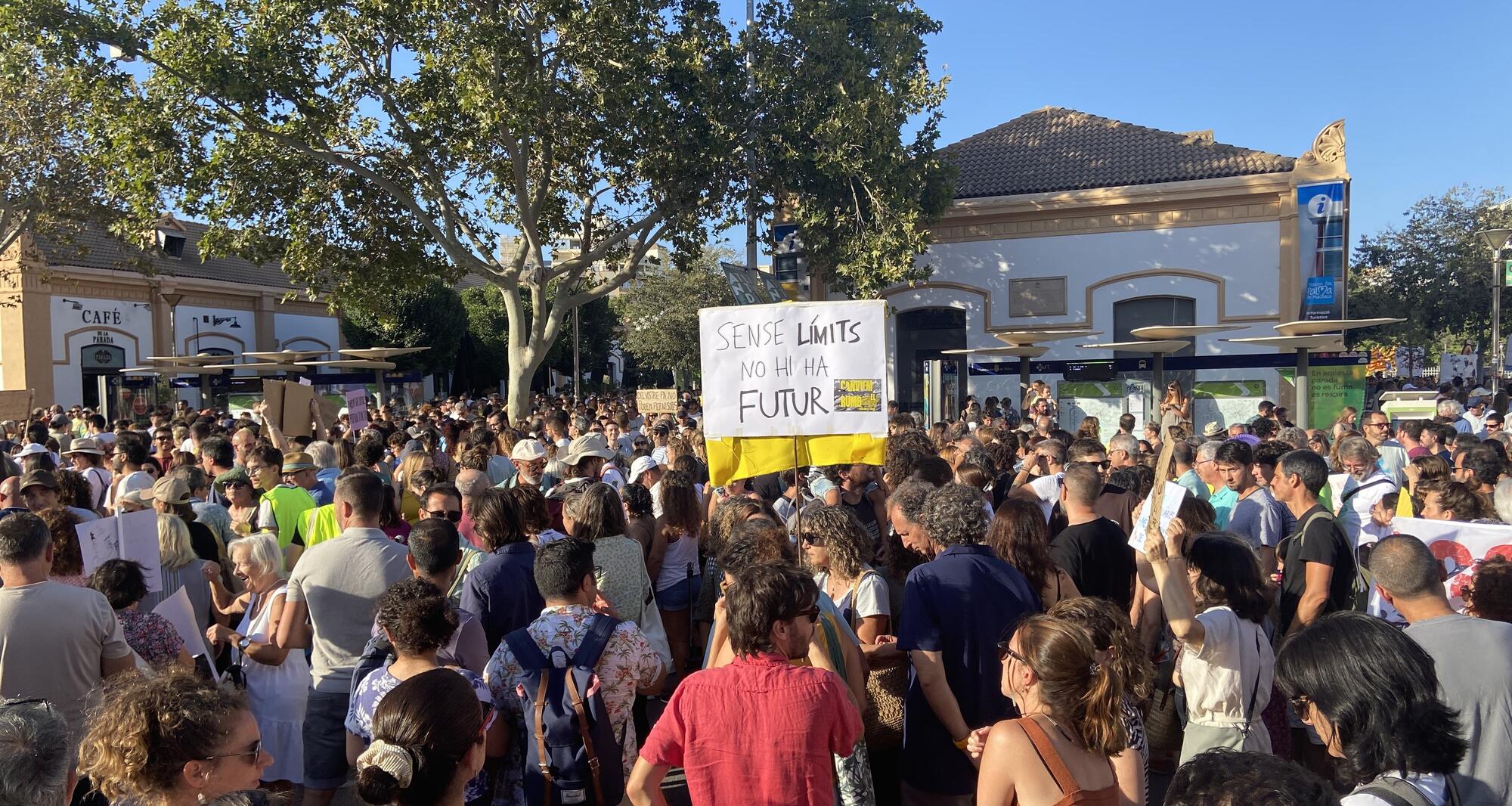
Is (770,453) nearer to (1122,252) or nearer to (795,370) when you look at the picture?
(795,370)

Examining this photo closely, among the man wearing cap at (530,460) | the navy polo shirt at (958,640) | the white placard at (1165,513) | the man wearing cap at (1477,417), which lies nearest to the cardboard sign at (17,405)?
the man wearing cap at (530,460)

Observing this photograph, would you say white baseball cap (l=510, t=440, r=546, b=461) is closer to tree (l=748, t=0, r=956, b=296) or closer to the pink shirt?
the pink shirt

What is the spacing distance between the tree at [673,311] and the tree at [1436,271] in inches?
964

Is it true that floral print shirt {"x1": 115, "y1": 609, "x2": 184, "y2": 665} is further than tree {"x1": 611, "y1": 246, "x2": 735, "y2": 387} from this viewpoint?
No

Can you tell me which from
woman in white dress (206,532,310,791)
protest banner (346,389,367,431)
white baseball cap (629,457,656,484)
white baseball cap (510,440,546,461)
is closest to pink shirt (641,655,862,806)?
woman in white dress (206,532,310,791)

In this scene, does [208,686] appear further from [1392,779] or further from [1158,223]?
[1158,223]

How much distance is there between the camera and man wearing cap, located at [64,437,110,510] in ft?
28.1

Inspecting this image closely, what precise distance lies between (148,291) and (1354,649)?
124 ft

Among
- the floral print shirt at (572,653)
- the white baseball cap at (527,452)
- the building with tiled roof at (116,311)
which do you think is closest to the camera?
the floral print shirt at (572,653)

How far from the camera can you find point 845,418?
481cm

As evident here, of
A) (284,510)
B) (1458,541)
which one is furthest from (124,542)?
(1458,541)

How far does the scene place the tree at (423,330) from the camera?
37.7 meters

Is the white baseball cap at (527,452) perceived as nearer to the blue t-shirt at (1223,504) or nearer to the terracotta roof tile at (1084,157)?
the blue t-shirt at (1223,504)

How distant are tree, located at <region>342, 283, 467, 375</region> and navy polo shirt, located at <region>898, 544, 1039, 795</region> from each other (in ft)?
114
